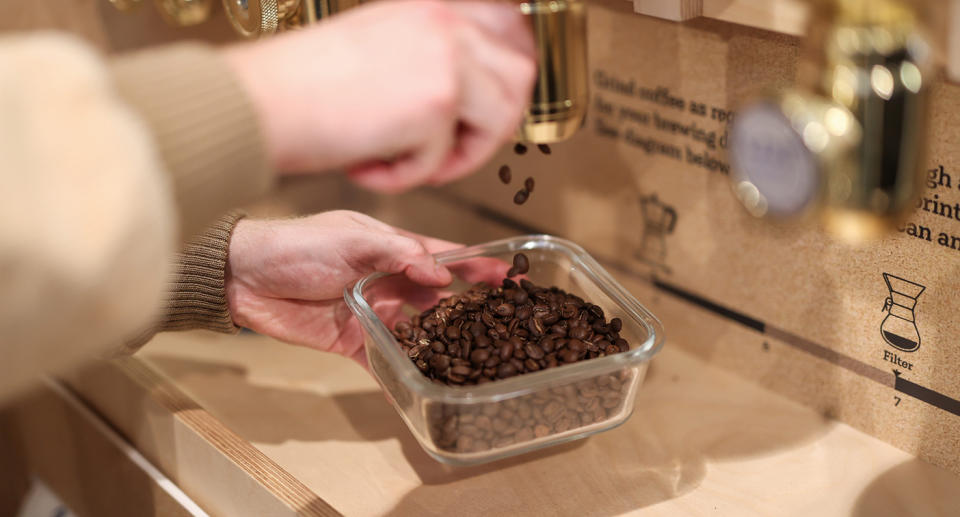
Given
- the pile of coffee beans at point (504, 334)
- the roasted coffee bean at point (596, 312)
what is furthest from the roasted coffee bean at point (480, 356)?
the roasted coffee bean at point (596, 312)

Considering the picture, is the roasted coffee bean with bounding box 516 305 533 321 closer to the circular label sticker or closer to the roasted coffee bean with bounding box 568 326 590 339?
the roasted coffee bean with bounding box 568 326 590 339

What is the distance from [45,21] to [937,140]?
102 centimetres

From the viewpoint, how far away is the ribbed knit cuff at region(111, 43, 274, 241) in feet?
1.42

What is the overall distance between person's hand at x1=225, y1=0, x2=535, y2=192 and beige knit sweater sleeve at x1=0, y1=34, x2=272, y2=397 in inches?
1.9

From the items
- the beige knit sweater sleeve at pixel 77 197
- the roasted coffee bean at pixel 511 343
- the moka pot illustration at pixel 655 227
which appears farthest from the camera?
the moka pot illustration at pixel 655 227

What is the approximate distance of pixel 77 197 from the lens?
0.38 m

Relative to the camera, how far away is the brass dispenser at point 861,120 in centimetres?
39

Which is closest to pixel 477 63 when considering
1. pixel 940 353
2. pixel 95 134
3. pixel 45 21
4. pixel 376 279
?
pixel 95 134

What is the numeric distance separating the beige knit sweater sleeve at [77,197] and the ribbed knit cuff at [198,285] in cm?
34

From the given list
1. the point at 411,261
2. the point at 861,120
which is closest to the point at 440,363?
the point at 411,261

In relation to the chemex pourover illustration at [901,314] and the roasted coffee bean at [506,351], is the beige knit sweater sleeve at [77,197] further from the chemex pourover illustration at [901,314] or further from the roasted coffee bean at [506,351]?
the chemex pourover illustration at [901,314]

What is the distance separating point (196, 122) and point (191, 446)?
1.34 feet

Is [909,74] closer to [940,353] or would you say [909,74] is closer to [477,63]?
[477,63]

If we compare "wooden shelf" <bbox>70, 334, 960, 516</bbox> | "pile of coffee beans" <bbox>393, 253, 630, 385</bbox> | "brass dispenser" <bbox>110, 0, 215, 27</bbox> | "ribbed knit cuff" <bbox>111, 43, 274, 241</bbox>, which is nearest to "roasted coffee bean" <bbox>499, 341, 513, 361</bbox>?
"pile of coffee beans" <bbox>393, 253, 630, 385</bbox>
